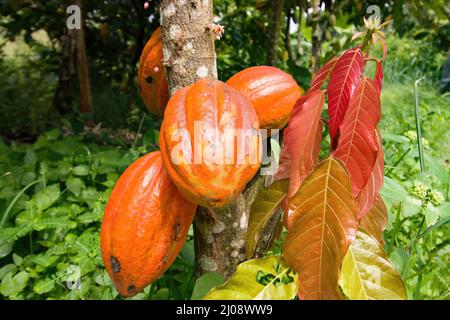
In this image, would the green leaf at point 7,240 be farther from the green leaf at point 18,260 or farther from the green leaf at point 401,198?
the green leaf at point 401,198

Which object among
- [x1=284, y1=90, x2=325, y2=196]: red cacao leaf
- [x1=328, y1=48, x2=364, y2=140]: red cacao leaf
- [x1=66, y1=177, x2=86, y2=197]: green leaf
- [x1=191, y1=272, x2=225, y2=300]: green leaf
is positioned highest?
[x1=328, y1=48, x2=364, y2=140]: red cacao leaf

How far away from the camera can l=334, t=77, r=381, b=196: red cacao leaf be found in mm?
626

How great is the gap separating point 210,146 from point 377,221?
0.38 meters

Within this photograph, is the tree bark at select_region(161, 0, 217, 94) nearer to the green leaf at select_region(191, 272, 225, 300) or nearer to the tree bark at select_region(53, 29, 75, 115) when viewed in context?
the green leaf at select_region(191, 272, 225, 300)

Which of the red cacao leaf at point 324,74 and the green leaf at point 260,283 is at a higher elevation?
the red cacao leaf at point 324,74

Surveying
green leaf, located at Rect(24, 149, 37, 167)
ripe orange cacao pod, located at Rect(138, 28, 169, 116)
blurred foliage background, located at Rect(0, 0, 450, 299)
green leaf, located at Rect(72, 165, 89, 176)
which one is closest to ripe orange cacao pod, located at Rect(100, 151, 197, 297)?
ripe orange cacao pod, located at Rect(138, 28, 169, 116)

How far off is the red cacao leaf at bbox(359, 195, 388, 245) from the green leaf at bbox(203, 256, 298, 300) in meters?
0.17

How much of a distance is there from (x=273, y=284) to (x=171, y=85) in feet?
1.26

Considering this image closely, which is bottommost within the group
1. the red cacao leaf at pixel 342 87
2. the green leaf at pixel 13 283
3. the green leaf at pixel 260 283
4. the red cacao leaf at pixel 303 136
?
the green leaf at pixel 13 283

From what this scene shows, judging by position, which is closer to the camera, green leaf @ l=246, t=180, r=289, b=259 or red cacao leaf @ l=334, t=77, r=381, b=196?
red cacao leaf @ l=334, t=77, r=381, b=196

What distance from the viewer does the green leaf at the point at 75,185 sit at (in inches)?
59.6

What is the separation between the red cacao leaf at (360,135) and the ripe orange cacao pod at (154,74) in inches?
14.8

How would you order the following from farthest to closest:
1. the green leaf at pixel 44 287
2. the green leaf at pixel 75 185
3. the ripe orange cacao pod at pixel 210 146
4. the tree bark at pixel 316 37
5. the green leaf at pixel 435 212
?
1. the tree bark at pixel 316 37
2. the green leaf at pixel 75 185
3. the green leaf at pixel 44 287
4. the green leaf at pixel 435 212
5. the ripe orange cacao pod at pixel 210 146

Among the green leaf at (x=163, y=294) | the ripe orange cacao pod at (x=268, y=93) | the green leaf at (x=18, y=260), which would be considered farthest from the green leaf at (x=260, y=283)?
the green leaf at (x=18, y=260)
